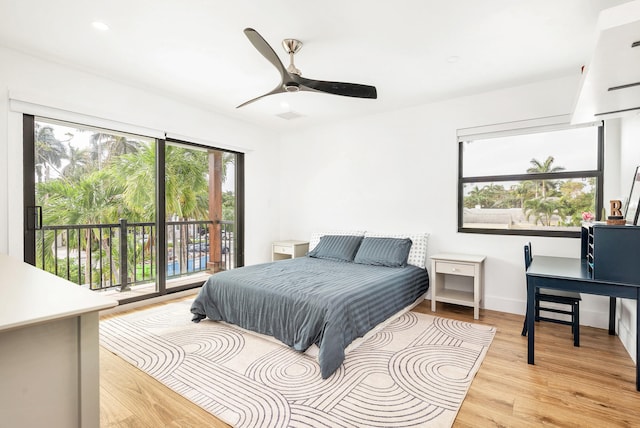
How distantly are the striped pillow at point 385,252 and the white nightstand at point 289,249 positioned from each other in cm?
123

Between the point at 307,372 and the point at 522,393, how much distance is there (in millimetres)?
1369

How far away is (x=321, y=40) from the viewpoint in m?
2.57

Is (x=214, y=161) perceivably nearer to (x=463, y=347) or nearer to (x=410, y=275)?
(x=410, y=275)

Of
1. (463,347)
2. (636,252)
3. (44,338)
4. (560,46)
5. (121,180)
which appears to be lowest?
(463,347)

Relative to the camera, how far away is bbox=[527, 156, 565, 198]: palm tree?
11.0 feet

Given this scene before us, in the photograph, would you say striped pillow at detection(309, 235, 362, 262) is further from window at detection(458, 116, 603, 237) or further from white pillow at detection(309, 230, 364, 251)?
→ window at detection(458, 116, 603, 237)

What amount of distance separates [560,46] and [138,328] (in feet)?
14.8

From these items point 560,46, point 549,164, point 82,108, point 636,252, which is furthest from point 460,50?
point 82,108

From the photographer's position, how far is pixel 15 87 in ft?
9.09

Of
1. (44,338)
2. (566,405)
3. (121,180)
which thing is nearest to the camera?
(44,338)

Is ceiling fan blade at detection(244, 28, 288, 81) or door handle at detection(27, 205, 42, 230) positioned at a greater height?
ceiling fan blade at detection(244, 28, 288, 81)

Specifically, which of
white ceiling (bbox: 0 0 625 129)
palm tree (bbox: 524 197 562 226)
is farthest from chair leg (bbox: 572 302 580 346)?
white ceiling (bbox: 0 0 625 129)

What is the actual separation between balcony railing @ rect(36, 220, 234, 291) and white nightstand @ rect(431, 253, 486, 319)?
3181 mm

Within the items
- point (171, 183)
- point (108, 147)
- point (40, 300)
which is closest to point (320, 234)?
point (171, 183)
